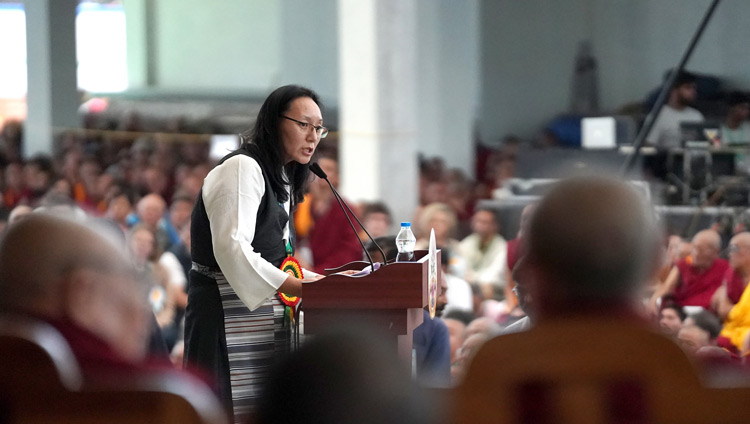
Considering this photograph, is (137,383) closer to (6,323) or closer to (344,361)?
(6,323)

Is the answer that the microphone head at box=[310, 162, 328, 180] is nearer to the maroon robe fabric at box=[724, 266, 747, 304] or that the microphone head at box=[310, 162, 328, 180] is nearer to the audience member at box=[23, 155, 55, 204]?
the maroon robe fabric at box=[724, 266, 747, 304]

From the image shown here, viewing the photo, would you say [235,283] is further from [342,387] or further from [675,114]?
[675,114]

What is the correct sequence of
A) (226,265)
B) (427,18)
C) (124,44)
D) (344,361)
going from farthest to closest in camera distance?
1. (124,44)
2. (427,18)
3. (226,265)
4. (344,361)

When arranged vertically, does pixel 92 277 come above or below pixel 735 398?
above

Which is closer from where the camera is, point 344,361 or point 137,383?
point 344,361

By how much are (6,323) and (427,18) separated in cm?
1041

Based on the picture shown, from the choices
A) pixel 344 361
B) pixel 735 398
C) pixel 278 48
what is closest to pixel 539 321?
pixel 735 398

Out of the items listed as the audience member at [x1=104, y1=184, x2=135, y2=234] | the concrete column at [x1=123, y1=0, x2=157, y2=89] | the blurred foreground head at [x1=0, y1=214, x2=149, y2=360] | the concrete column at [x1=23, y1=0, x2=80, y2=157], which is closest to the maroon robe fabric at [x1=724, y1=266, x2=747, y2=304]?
the audience member at [x1=104, y1=184, x2=135, y2=234]

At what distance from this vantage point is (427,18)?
37.6 ft

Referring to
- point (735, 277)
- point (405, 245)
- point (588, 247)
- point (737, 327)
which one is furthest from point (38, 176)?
point (588, 247)

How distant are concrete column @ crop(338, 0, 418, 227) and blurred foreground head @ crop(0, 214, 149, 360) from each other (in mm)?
6581

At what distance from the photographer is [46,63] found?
12.1 meters

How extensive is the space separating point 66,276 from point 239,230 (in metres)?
1.36

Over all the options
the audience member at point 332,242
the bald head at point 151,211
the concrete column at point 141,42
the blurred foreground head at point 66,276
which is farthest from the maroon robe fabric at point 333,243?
the concrete column at point 141,42
